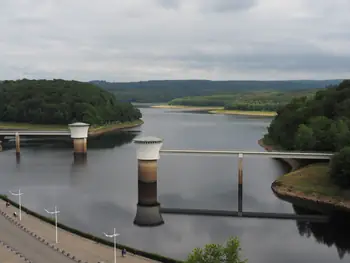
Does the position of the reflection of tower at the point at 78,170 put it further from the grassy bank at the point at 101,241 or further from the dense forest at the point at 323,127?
the dense forest at the point at 323,127

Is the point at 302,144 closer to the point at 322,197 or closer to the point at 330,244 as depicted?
the point at 322,197

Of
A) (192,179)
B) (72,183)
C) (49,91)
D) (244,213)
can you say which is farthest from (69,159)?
(49,91)

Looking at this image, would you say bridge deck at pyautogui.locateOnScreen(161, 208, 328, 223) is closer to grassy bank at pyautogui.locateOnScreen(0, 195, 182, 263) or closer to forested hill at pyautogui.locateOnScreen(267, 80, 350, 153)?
grassy bank at pyautogui.locateOnScreen(0, 195, 182, 263)

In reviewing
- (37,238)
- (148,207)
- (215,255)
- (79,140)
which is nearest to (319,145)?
(148,207)

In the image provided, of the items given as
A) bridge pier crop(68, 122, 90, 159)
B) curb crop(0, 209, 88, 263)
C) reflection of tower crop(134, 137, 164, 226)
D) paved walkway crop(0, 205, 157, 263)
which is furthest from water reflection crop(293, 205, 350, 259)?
bridge pier crop(68, 122, 90, 159)

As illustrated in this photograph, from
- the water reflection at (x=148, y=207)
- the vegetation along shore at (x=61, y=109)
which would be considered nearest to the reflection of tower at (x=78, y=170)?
the water reflection at (x=148, y=207)

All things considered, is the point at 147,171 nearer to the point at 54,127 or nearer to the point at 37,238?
the point at 37,238
